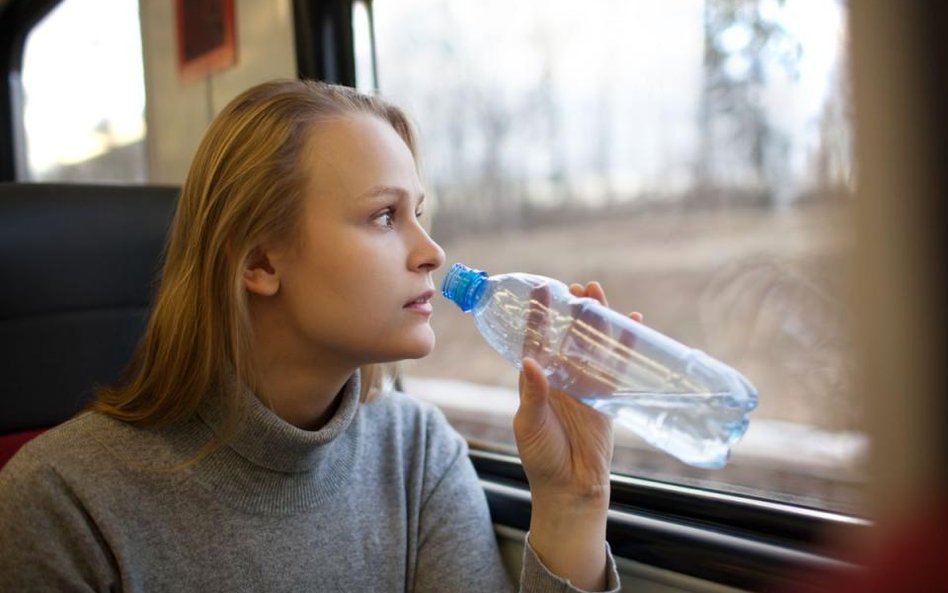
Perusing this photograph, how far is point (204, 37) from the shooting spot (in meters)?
2.27

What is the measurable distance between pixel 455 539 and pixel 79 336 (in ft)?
2.43

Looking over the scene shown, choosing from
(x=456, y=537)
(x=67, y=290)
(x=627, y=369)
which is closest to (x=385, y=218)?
(x=627, y=369)

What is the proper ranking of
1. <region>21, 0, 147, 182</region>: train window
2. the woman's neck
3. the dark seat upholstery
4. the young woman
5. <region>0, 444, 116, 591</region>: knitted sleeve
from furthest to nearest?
1. <region>21, 0, 147, 182</region>: train window
2. the dark seat upholstery
3. the woman's neck
4. the young woman
5. <region>0, 444, 116, 591</region>: knitted sleeve

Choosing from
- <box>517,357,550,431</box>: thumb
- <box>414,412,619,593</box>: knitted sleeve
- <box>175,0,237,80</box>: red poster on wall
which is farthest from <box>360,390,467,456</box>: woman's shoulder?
<box>175,0,237,80</box>: red poster on wall

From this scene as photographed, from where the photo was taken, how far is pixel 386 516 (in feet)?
4.28

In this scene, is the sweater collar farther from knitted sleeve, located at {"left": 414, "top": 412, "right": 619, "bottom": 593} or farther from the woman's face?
knitted sleeve, located at {"left": 414, "top": 412, "right": 619, "bottom": 593}

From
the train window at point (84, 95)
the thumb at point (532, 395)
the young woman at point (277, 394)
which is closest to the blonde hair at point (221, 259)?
the young woman at point (277, 394)

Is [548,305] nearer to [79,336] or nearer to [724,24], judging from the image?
[724,24]

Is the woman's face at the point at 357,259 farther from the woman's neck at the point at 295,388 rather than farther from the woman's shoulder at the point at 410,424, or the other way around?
the woman's shoulder at the point at 410,424

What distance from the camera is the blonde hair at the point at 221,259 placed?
3.76 ft

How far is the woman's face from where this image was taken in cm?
114

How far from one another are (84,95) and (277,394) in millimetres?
2885

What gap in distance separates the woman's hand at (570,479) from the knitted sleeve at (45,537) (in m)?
0.57

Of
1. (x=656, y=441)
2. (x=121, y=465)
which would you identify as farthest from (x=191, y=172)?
(x=656, y=441)
